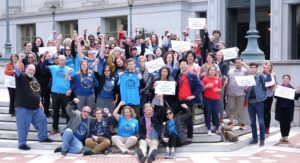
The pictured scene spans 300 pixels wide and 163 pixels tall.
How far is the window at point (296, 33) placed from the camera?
27.0 metres

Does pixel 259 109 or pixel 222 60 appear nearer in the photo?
pixel 259 109

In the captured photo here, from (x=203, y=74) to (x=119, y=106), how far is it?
2.31 meters

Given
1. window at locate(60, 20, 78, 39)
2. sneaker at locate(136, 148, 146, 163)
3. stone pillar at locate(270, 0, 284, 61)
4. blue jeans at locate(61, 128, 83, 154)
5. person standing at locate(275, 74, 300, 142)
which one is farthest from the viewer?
window at locate(60, 20, 78, 39)

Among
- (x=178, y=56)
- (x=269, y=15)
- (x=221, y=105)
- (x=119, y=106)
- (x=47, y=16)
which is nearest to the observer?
(x=119, y=106)

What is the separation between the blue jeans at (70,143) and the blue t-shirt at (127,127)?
981mm

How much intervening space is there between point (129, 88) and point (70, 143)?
6.17 ft

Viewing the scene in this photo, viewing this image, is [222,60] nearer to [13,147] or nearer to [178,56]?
[178,56]

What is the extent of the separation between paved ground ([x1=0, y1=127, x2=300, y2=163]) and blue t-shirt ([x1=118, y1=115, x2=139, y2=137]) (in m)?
0.54

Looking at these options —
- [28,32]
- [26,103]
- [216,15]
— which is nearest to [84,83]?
[26,103]

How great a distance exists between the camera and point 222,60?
12.8 metres

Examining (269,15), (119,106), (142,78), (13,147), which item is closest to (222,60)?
(142,78)

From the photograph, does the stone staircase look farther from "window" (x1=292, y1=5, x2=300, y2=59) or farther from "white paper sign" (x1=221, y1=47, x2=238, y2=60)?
"window" (x1=292, y1=5, x2=300, y2=59)

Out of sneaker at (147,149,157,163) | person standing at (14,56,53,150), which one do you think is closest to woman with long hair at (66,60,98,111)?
person standing at (14,56,53,150)

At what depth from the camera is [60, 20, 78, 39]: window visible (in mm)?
37281
